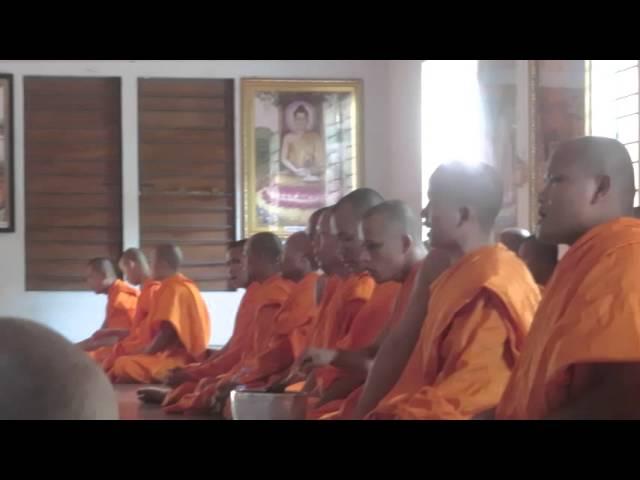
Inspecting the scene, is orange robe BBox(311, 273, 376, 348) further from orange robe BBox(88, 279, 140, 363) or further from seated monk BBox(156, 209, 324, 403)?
orange robe BBox(88, 279, 140, 363)

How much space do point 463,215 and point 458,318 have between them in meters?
0.37

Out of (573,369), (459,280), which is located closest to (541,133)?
(459,280)

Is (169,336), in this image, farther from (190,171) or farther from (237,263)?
(190,171)

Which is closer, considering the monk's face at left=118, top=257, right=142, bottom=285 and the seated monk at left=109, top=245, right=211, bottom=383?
the seated monk at left=109, top=245, right=211, bottom=383

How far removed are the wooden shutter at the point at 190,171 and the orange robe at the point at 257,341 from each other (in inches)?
202

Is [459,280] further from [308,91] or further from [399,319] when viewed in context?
[308,91]

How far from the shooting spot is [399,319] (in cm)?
366

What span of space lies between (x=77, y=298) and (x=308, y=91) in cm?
317

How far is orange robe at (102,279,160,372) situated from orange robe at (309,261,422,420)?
14.8 ft

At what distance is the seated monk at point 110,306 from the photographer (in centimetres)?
951

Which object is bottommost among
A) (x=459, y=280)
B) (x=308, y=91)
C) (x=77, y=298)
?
(x=77, y=298)

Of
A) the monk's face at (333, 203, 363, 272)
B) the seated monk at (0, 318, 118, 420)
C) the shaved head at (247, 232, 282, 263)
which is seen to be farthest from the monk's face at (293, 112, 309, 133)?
the seated monk at (0, 318, 118, 420)

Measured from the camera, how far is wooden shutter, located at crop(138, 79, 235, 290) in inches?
460

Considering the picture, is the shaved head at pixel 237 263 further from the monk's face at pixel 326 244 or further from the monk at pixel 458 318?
the monk at pixel 458 318
